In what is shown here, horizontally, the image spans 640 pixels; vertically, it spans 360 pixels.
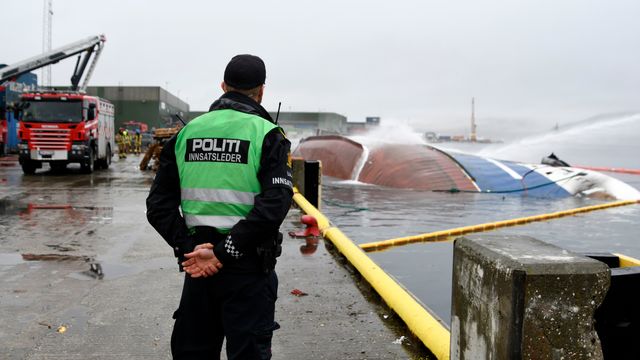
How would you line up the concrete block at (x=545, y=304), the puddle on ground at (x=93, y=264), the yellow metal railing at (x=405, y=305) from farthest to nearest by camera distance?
the puddle on ground at (x=93, y=264) → the yellow metal railing at (x=405, y=305) → the concrete block at (x=545, y=304)

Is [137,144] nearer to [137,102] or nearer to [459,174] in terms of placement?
[459,174]

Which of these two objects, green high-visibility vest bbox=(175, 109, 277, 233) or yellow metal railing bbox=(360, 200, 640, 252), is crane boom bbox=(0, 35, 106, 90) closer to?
yellow metal railing bbox=(360, 200, 640, 252)

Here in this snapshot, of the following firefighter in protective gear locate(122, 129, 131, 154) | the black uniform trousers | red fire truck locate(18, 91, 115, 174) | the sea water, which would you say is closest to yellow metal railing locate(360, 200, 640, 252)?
the sea water

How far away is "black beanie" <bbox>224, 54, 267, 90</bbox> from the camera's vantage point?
9.64 feet

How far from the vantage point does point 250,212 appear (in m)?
2.72

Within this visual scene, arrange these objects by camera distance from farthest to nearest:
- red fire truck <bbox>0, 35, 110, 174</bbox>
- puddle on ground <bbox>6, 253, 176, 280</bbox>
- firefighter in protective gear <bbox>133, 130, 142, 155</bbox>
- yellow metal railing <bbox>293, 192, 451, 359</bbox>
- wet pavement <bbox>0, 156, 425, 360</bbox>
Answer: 1. firefighter in protective gear <bbox>133, 130, 142, 155</bbox>
2. red fire truck <bbox>0, 35, 110, 174</bbox>
3. puddle on ground <bbox>6, 253, 176, 280</bbox>
4. wet pavement <bbox>0, 156, 425, 360</bbox>
5. yellow metal railing <bbox>293, 192, 451, 359</bbox>

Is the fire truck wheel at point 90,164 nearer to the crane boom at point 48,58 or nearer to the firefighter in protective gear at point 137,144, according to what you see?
the crane boom at point 48,58

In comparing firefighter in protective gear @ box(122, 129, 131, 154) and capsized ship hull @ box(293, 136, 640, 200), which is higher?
firefighter in protective gear @ box(122, 129, 131, 154)

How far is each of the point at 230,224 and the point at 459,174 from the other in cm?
2027

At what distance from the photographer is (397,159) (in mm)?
24109

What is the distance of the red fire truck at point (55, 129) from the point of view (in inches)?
745

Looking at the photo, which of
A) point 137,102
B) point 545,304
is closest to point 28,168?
point 545,304

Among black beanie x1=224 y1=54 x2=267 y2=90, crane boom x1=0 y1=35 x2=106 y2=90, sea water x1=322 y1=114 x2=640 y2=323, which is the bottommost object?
sea water x1=322 y1=114 x2=640 y2=323

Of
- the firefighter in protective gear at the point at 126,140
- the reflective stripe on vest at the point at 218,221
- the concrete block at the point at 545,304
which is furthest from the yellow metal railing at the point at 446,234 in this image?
the firefighter in protective gear at the point at 126,140
